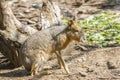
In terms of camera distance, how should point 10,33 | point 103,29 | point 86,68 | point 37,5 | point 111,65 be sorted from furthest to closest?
point 37,5 < point 103,29 < point 10,33 < point 86,68 < point 111,65

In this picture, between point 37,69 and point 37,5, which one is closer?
point 37,69

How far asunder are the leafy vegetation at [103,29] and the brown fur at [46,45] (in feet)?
5.04

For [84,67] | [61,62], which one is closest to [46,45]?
[61,62]

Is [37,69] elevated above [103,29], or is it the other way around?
[103,29]

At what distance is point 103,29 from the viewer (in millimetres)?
9672

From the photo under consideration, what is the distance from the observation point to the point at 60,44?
7.21 m

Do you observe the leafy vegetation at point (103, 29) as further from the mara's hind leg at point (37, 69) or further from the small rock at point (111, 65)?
the mara's hind leg at point (37, 69)

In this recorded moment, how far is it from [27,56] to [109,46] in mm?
1983

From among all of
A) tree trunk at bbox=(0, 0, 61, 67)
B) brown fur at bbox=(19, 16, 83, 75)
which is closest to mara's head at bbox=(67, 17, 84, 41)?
brown fur at bbox=(19, 16, 83, 75)

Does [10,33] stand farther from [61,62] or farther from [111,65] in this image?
[111,65]

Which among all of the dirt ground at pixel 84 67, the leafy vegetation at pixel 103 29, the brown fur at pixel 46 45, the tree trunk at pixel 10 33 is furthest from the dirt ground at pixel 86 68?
the leafy vegetation at pixel 103 29

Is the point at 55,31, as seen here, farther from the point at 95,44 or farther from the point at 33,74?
the point at 95,44

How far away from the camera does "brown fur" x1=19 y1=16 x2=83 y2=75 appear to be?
715 centimetres

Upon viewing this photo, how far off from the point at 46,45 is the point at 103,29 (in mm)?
2756
